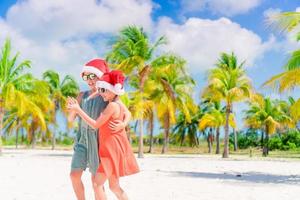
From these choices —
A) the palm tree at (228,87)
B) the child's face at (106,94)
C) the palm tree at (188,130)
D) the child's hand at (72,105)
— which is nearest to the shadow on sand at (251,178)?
the child's face at (106,94)

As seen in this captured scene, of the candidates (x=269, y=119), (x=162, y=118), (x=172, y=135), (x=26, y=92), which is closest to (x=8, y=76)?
(x=26, y=92)

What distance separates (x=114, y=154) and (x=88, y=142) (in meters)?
0.33

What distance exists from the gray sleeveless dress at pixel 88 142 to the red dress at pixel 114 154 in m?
0.07

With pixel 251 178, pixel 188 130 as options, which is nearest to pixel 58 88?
pixel 188 130

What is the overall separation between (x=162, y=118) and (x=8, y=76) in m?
16.0

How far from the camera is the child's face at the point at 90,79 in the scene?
5086 mm

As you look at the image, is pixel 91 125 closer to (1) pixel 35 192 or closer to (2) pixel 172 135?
(1) pixel 35 192

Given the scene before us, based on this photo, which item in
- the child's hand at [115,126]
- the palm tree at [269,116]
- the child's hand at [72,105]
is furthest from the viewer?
the palm tree at [269,116]

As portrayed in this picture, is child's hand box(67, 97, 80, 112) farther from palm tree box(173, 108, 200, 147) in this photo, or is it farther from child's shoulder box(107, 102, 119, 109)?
palm tree box(173, 108, 200, 147)

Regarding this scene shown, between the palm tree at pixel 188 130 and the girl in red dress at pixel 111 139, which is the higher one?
the palm tree at pixel 188 130

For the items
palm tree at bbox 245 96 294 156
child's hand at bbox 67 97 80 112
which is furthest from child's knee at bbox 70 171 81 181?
palm tree at bbox 245 96 294 156

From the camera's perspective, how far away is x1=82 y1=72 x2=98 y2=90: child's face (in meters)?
5.09

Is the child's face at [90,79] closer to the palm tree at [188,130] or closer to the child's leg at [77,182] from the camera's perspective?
the child's leg at [77,182]

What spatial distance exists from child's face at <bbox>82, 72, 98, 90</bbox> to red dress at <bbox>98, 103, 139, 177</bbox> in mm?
447
